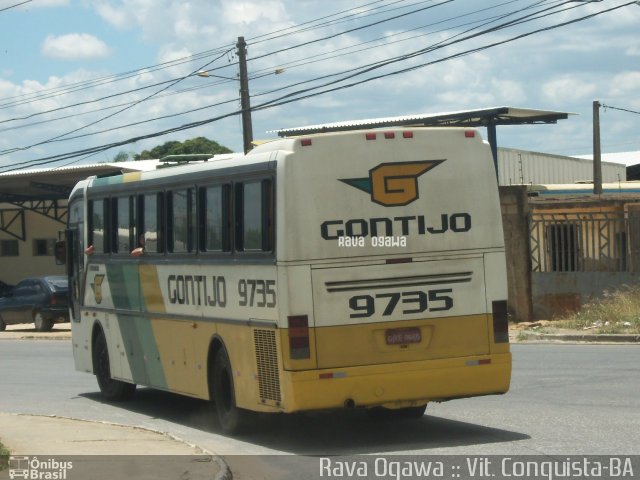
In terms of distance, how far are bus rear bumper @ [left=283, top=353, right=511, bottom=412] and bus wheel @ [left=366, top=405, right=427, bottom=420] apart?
1.53m

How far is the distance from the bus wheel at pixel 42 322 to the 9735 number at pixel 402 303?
25.7m

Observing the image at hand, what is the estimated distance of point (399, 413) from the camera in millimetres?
13922

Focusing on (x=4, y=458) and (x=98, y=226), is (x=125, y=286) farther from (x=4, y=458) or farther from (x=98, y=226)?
(x=4, y=458)

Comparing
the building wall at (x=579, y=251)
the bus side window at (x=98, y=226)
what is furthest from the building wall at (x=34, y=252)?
the bus side window at (x=98, y=226)

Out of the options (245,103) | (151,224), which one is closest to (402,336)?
(151,224)

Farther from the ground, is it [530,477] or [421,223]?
[421,223]

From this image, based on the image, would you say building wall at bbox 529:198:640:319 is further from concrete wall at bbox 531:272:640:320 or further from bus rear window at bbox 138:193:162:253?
bus rear window at bbox 138:193:162:253

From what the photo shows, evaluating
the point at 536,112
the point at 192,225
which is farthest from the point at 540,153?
the point at 192,225

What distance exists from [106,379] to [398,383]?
6755 millimetres

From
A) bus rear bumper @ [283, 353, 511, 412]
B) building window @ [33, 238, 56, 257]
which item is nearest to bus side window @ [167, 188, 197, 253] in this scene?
bus rear bumper @ [283, 353, 511, 412]

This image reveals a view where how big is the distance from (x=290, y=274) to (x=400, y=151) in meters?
1.68

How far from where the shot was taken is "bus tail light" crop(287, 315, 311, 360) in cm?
1178

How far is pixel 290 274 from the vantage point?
11844 millimetres

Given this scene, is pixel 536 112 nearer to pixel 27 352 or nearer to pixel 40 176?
pixel 27 352
